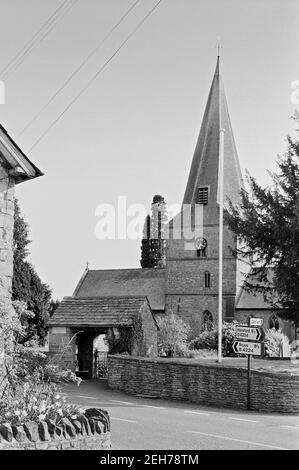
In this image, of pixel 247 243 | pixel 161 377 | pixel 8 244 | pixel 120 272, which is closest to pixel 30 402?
pixel 8 244

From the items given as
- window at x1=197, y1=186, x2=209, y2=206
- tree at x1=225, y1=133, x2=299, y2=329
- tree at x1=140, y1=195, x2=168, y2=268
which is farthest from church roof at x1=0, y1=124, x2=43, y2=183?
tree at x1=140, y1=195, x2=168, y2=268

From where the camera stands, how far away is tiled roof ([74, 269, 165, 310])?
6838 centimetres

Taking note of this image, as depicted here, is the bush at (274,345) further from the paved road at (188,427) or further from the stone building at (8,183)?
the stone building at (8,183)

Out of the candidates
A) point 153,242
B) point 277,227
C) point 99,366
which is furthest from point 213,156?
point 277,227

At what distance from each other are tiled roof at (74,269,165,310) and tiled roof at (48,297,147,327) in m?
35.7

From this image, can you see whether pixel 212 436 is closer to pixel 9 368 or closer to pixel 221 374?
pixel 9 368

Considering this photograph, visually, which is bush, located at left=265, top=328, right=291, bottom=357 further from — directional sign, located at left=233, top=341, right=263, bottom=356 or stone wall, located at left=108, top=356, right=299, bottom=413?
directional sign, located at left=233, top=341, right=263, bottom=356

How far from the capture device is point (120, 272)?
72938mm

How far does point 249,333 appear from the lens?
19.5 meters

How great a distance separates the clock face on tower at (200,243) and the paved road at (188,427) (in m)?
44.1

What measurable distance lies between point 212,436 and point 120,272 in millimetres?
59420

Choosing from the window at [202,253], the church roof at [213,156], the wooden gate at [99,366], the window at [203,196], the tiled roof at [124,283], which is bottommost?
the wooden gate at [99,366]

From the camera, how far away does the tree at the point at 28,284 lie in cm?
5047

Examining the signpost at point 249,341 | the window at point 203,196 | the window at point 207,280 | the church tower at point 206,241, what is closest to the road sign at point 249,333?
the signpost at point 249,341
